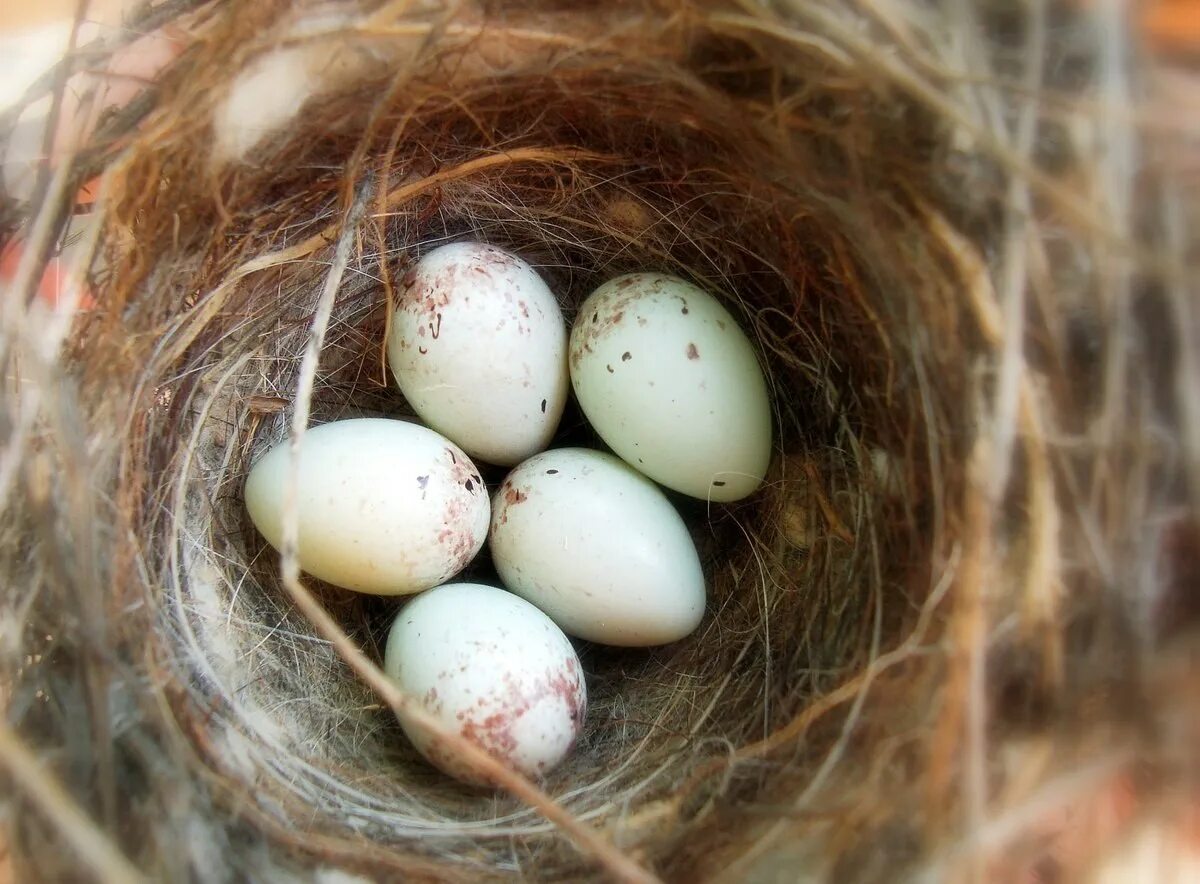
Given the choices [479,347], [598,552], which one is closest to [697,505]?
[598,552]

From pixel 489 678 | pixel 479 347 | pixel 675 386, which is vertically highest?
pixel 479 347

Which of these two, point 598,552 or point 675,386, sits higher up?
point 675,386

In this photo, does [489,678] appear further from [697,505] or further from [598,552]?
[697,505]

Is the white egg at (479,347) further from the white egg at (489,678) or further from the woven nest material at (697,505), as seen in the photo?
the white egg at (489,678)

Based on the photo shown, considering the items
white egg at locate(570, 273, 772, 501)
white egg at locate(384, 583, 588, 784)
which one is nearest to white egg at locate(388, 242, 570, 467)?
white egg at locate(570, 273, 772, 501)

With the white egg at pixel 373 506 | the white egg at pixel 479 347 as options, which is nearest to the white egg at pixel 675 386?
the white egg at pixel 479 347

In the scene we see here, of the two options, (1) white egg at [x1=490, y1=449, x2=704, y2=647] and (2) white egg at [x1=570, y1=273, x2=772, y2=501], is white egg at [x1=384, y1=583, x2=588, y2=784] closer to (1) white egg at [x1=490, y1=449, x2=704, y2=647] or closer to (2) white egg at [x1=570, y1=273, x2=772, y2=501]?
(1) white egg at [x1=490, y1=449, x2=704, y2=647]
